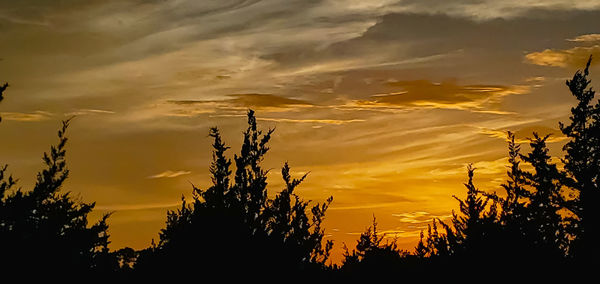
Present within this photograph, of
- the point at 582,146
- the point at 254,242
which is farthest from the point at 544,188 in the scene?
the point at 254,242

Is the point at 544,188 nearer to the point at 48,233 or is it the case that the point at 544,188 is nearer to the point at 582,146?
the point at 582,146

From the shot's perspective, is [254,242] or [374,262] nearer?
[254,242]

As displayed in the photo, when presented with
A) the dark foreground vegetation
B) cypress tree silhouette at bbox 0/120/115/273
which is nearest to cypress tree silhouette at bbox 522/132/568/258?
the dark foreground vegetation

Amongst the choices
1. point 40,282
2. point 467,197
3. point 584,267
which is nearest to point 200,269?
point 40,282

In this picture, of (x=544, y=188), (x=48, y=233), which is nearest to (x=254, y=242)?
(x=48, y=233)

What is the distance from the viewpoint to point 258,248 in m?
12.4

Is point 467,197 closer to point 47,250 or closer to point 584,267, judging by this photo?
point 584,267

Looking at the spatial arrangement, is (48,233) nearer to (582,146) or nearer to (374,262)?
(374,262)

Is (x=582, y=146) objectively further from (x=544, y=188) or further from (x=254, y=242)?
(x=254, y=242)

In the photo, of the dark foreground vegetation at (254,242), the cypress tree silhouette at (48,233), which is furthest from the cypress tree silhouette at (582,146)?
the cypress tree silhouette at (48,233)

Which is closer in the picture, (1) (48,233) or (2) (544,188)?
(1) (48,233)

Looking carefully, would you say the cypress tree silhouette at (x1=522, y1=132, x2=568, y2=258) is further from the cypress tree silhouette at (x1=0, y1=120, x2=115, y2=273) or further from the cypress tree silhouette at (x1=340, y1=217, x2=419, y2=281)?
the cypress tree silhouette at (x1=0, y1=120, x2=115, y2=273)

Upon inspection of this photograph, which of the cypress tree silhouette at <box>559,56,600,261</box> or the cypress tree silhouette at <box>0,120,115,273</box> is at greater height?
the cypress tree silhouette at <box>559,56,600,261</box>

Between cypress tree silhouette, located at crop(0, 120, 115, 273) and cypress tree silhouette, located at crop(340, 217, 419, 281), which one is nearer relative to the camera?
cypress tree silhouette, located at crop(0, 120, 115, 273)
